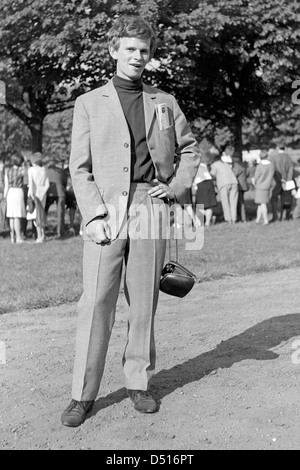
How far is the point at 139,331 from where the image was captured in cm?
468

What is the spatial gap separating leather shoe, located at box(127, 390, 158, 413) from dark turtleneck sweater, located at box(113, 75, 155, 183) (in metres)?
1.26

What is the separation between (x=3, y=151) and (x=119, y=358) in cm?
4733

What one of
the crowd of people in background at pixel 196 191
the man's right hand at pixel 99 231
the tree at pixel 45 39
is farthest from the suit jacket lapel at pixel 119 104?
the tree at pixel 45 39

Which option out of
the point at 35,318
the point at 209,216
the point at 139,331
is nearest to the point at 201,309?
the point at 35,318

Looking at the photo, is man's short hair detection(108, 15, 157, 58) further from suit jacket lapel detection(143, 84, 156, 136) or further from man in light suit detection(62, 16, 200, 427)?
suit jacket lapel detection(143, 84, 156, 136)

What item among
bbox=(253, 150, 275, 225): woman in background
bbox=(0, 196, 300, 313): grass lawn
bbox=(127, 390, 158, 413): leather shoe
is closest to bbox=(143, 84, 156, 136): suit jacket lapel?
bbox=(127, 390, 158, 413): leather shoe

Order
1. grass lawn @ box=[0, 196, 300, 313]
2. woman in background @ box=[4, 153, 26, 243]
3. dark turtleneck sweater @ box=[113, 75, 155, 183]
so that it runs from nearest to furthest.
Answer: dark turtleneck sweater @ box=[113, 75, 155, 183], grass lawn @ box=[0, 196, 300, 313], woman in background @ box=[4, 153, 26, 243]

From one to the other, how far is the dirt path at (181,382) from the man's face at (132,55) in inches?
77.9

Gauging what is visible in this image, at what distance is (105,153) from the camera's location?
4508 millimetres

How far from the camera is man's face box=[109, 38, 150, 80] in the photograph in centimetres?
451

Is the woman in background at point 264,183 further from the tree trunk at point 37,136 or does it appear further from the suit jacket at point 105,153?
the suit jacket at point 105,153

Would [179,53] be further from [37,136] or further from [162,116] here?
[162,116]
